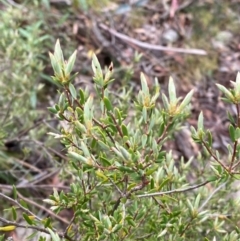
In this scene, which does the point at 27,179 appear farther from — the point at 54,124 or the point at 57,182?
the point at 54,124

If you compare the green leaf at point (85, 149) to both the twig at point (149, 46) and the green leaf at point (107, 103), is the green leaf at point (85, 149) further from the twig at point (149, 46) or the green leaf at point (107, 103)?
the twig at point (149, 46)

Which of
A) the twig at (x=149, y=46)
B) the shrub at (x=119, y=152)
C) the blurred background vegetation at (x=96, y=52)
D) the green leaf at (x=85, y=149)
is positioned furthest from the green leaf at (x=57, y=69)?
the twig at (x=149, y=46)

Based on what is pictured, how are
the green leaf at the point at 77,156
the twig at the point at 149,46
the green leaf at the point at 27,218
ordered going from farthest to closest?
the twig at the point at 149,46 < the green leaf at the point at 27,218 < the green leaf at the point at 77,156

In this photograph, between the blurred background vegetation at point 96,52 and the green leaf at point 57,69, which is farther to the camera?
the blurred background vegetation at point 96,52

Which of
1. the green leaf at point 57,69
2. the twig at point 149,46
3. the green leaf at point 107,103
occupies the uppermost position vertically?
the green leaf at point 57,69

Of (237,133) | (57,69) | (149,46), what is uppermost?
(57,69)

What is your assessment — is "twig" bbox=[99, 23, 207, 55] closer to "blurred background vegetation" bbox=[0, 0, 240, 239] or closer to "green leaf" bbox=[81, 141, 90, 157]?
"blurred background vegetation" bbox=[0, 0, 240, 239]

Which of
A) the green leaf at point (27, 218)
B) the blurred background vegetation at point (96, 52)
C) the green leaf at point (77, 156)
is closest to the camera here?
the green leaf at point (77, 156)

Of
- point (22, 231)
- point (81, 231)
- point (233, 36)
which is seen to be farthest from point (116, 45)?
point (81, 231)

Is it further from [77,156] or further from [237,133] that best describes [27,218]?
[237,133]

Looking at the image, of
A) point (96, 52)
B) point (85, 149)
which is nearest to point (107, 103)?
point (85, 149)
